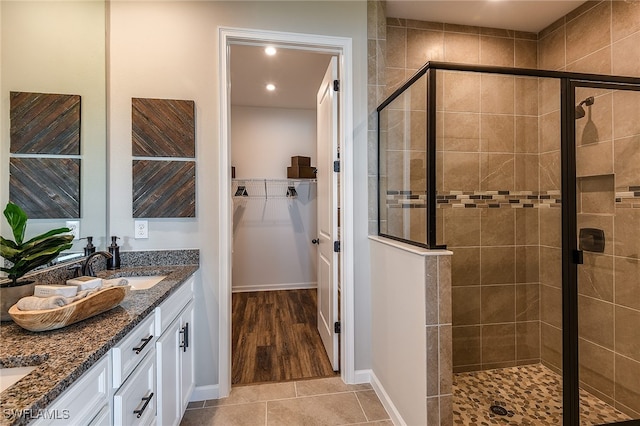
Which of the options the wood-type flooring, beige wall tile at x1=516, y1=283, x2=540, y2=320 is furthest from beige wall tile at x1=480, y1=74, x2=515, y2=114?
the wood-type flooring

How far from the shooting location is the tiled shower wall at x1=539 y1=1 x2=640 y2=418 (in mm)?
1675

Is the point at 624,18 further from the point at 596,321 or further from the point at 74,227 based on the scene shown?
the point at 74,227

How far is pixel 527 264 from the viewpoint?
2.28 m

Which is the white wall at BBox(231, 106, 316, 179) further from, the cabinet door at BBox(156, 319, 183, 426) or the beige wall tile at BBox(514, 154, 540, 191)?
the cabinet door at BBox(156, 319, 183, 426)

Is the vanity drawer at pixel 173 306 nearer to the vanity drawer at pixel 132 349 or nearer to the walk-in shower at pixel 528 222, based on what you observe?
the vanity drawer at pixel 132 349

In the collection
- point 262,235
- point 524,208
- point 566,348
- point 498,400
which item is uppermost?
point 524,208

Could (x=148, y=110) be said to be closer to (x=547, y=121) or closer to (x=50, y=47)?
(x=50, y=47)

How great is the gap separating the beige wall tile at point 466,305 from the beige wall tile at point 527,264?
350 millimetres

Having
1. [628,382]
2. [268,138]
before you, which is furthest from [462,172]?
[268,138]

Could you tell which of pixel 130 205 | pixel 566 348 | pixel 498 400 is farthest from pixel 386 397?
pixel 130 205

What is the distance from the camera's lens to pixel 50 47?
1420mm

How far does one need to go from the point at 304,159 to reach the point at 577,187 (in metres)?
3.20

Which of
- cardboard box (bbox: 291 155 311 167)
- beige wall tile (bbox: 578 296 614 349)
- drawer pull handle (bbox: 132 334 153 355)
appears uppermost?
cardboard box (bbox: 291 155 311 167)

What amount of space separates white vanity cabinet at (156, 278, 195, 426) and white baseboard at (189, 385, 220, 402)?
0.31 ft
